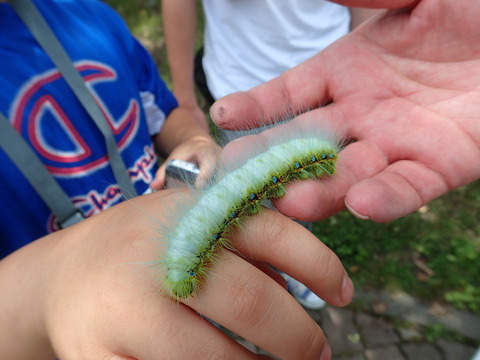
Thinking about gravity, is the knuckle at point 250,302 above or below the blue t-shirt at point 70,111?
below

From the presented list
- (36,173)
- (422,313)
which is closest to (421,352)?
(422,313)

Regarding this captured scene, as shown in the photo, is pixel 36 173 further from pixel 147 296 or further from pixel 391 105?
pixel 391 105

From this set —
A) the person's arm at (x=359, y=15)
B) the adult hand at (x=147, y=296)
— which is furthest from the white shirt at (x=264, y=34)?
the adult hand at (x=147, y=296)

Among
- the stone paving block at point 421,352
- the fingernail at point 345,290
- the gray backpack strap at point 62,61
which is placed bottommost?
the stone paving block at point 421,352

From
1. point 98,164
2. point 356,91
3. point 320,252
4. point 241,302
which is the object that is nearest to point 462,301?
point 356,91

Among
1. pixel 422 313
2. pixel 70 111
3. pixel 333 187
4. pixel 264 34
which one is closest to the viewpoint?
pixel 333 187

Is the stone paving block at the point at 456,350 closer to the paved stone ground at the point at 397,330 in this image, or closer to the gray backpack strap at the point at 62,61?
the paved stone ground at the point at 397,330

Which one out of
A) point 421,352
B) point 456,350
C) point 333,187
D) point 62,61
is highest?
point 62,61

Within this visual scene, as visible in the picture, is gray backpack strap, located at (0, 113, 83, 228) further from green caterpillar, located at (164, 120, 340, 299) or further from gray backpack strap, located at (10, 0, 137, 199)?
green caterpillar, located at (164, 120, 340, 299)
